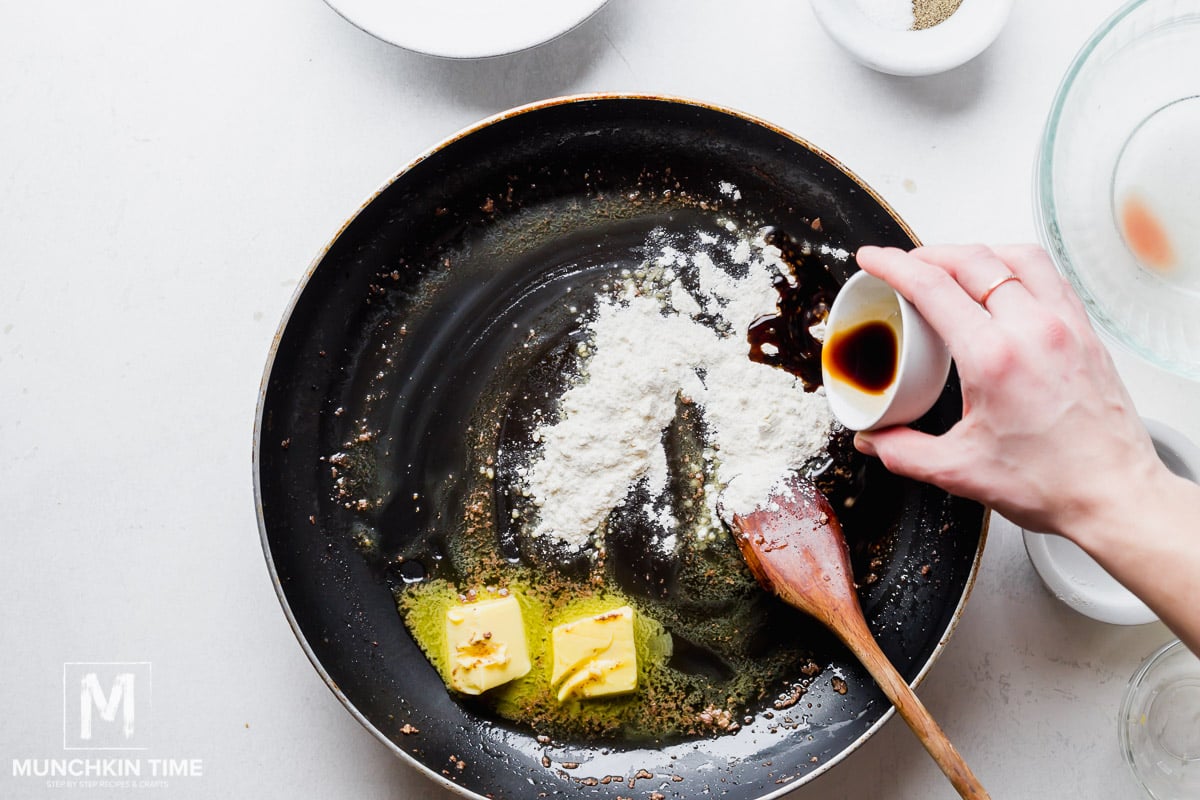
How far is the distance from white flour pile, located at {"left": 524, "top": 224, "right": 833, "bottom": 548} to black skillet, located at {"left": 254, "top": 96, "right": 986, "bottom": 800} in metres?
0.06

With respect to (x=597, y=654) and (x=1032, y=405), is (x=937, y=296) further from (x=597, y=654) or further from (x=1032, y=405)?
(x=597, y=654)

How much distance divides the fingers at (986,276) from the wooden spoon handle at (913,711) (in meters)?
0.44

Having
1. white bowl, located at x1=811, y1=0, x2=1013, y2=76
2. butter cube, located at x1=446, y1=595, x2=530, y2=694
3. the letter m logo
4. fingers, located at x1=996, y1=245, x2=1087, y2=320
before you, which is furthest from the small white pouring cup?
the letter m logo

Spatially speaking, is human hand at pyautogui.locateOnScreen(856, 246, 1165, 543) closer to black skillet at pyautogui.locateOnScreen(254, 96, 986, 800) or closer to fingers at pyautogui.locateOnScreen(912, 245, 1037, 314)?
fingers at pyautogui.locateOnScreen(912, 245, 1037, 314)

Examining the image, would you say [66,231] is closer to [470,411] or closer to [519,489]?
[470,411]

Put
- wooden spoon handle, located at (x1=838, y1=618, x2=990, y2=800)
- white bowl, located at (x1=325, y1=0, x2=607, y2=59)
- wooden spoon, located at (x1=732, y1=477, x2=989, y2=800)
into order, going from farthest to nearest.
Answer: white bowl, located at (x1=325, y1=0, x2=607, y2=59) → wooden spoon, located at (x1=732, y1=477, x2=989, y2=800) → wooden spoon handle, located at (x1=838, y1=618, x2=990, y2=800)

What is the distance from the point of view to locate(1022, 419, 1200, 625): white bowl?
47.1 inches

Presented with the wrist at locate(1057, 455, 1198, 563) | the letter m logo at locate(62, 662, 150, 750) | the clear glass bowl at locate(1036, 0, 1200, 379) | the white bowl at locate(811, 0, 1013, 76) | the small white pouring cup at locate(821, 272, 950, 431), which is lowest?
the letter m logo at locate(62, 662, 150, 750)

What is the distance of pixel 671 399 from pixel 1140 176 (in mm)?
735

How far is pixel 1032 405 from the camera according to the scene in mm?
869

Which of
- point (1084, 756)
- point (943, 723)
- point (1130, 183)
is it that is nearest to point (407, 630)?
point (943, 723)

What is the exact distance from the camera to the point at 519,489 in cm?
123

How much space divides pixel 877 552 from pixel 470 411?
1.97 feet

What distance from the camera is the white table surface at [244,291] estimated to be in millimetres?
1281
